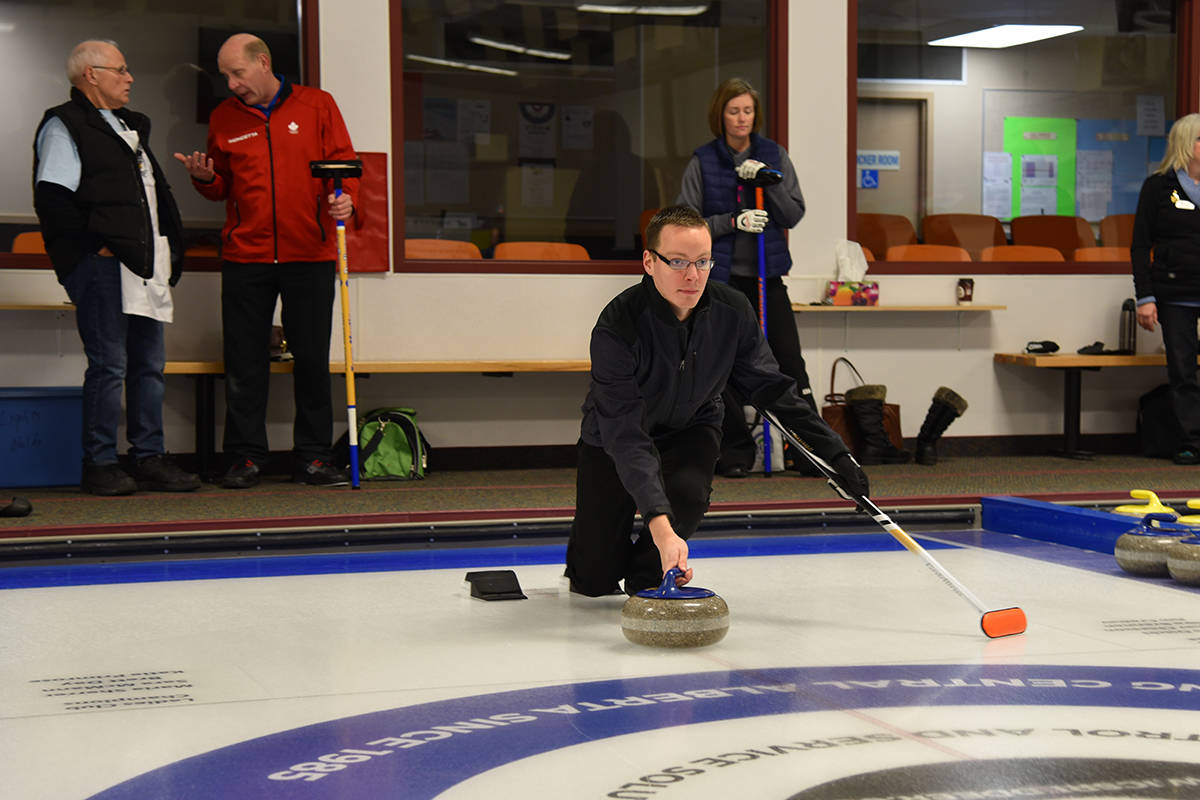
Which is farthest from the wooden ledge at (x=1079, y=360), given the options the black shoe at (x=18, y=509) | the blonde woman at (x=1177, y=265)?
the black shoe at (x=18, y=509)

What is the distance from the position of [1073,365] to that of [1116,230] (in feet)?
3.99

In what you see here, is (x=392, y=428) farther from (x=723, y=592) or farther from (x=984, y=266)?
(x=984, y=266)

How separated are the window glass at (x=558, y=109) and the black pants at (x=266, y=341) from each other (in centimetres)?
86

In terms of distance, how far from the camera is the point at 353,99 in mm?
6184

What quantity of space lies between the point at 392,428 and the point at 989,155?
3550mm

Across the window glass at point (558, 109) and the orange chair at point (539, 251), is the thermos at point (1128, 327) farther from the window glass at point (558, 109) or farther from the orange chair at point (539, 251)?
the orange chair at point (539, 251)

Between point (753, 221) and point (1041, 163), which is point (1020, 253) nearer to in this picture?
point (1041, 163)

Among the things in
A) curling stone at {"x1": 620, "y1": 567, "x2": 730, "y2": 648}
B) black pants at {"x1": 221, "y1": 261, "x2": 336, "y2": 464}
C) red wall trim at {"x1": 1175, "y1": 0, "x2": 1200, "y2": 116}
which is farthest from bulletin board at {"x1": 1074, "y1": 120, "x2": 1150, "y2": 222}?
curling stone at {"x1": 620, "y1": 567, "x2": 730, "y2": 648}

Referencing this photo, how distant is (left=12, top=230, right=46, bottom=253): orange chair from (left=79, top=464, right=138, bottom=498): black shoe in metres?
1.22

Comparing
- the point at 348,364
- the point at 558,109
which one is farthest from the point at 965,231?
the point at 348,364

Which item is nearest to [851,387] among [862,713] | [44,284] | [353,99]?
[353,99]

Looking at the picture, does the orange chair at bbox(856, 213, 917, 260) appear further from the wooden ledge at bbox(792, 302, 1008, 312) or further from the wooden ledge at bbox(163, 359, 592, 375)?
the wooden ledge at bbox(163, 359, 592, 375)

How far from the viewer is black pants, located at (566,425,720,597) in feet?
11.0

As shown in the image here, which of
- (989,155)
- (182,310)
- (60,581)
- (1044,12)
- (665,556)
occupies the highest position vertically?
(1044,12)
